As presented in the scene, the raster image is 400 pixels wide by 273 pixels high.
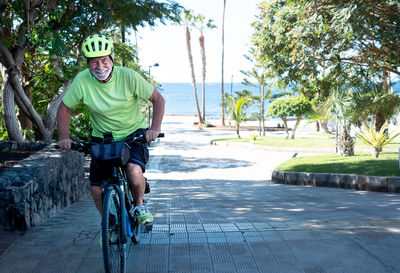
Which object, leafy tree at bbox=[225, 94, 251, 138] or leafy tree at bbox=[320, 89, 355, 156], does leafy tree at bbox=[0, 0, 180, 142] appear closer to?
leafy tree at bbox=[320, 89, 355, 156]

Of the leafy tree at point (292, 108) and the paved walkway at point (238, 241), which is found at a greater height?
the leafy tree at point (292, 108)

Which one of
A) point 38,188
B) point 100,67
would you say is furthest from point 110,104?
point 38,188

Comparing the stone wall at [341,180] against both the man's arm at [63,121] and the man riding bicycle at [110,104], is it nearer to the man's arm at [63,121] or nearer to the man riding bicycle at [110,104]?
the man riding bicycle at [110,104]

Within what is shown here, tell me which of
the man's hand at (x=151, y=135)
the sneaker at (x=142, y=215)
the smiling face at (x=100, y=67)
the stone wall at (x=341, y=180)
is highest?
the smiling face at (x=100, y=67)

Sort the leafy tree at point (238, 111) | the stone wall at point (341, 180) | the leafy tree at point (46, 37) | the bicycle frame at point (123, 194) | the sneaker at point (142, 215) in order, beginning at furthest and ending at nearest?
the leafy tree at point (238, 111)
the leafy tree at point (46, 37)
the stone wall at point (341, 180)
the sneaker at point (142, 215)
the bicycle frame at point (123, 194)

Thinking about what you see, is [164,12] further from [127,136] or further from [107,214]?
[107,214]

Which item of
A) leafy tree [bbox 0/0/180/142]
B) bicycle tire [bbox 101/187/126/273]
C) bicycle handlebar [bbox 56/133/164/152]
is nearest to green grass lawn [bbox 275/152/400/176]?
leafy tree [bbox 0/0/180/142]

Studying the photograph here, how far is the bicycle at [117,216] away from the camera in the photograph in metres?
3.05

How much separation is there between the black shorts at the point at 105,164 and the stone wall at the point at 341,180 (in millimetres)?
6482

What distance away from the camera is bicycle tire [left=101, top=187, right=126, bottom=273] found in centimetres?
302

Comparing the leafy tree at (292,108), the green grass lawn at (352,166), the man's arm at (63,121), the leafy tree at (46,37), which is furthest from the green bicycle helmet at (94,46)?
the leafy tree at (292,108)

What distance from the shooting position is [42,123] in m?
10.5

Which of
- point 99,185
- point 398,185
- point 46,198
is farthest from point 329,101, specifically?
point 99,185

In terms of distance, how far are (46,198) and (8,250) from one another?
1653mm
